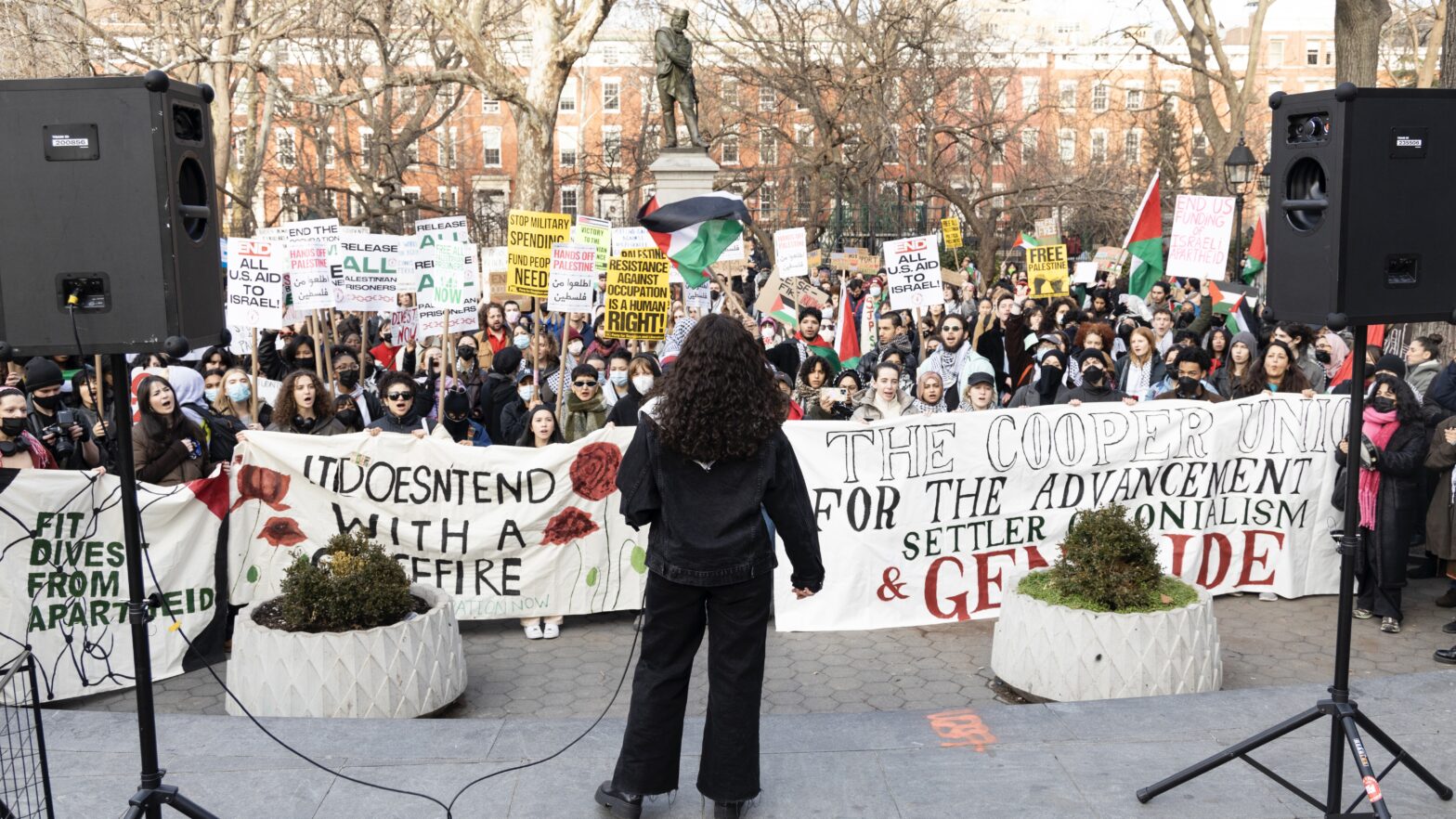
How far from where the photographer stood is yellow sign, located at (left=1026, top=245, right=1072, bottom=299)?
575 inches

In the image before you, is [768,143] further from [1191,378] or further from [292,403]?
[292,403]

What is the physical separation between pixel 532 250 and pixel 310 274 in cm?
180

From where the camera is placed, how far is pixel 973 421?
7891mm

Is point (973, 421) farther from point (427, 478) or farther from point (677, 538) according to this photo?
point (677, 538)

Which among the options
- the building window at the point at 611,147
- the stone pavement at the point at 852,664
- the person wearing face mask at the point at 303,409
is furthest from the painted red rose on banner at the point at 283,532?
the building window at the point at 611,147

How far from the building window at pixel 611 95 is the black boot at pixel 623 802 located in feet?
185

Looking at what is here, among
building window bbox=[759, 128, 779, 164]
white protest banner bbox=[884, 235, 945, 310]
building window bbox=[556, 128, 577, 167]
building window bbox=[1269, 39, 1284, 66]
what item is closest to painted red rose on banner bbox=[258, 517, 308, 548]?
white protest banner bbox=[884, 235, 945, 310]

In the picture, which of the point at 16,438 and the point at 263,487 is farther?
the point at 263,487

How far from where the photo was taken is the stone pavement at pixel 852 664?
6531 mm

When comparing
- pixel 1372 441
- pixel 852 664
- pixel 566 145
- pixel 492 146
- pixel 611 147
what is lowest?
pixel 852 664

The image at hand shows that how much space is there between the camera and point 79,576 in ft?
22.3

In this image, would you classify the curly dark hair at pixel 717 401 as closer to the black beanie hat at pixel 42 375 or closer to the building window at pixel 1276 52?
the black beanie hat at pixel 42 375

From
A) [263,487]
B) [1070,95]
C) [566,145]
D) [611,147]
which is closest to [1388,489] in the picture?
[263,487]

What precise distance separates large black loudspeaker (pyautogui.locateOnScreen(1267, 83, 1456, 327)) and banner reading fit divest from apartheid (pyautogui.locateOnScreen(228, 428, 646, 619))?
4187mm
